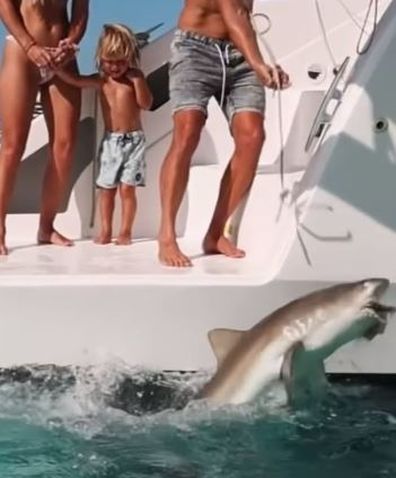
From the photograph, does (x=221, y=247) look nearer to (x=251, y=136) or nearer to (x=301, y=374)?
A: (x=251, y=136)

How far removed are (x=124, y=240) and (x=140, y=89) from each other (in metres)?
0.74

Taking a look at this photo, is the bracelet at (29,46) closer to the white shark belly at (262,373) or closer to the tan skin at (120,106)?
the tan skin at (120,106)

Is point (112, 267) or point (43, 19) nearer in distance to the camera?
point (112, 267)

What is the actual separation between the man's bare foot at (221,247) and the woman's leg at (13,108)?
90cm

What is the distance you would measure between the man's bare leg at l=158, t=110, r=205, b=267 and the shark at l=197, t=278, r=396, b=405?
0.91 meters

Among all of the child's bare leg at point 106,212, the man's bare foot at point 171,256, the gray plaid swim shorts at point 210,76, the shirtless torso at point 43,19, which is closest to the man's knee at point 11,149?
the shirtless torso at point 43,19

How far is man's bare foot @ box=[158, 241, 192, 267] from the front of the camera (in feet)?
13.8

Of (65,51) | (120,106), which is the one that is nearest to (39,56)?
(65,51)

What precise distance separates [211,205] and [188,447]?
7.73ft

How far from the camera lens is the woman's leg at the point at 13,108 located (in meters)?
4.79

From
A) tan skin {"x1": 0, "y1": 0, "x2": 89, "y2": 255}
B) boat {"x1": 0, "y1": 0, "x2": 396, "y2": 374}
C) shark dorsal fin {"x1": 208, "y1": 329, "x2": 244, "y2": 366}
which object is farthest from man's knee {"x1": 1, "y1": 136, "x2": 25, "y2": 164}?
shark dorsal fin {"x1": 208, "y1": 329, "x2": 244, "y2": 366}

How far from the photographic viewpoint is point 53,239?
5.16 metres

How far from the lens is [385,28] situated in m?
3.78

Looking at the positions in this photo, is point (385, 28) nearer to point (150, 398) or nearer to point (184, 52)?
point (184, 52)
